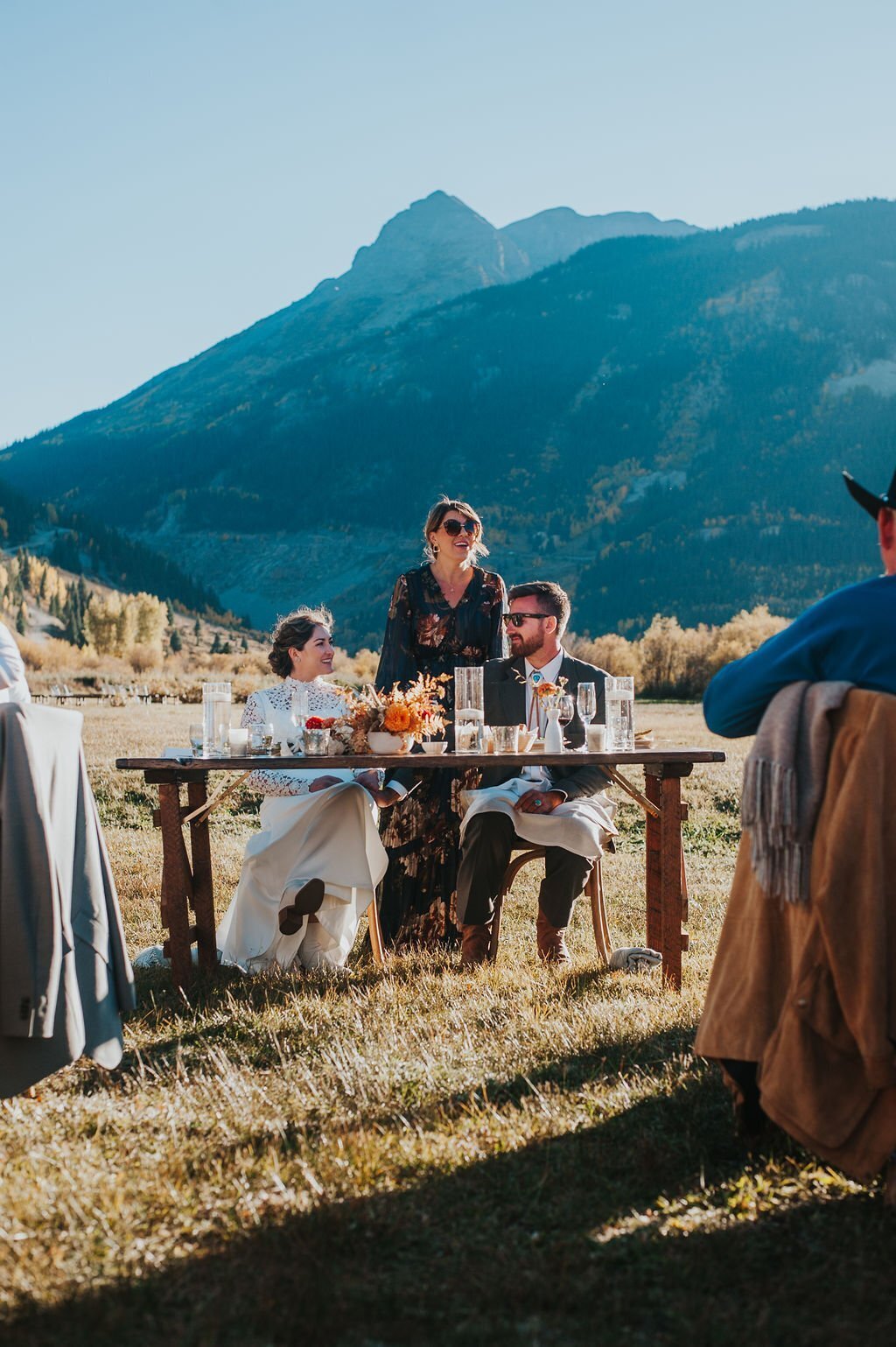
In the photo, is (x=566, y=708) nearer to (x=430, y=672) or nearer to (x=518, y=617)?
(x=518, y=617)

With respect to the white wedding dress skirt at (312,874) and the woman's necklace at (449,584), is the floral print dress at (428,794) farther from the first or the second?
the white wedding dress skirt at (312,874)

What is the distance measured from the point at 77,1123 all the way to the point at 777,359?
132625 mm

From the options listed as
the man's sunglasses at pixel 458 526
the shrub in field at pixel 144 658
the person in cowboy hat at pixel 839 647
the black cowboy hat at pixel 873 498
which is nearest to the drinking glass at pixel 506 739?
the man's sunglasses at pixel 458 526

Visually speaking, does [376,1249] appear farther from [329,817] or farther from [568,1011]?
[329,817]

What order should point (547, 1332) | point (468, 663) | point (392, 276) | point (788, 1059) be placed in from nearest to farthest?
point (547, 1332), point (788, 1059), point (468, 663), point (392, 276)

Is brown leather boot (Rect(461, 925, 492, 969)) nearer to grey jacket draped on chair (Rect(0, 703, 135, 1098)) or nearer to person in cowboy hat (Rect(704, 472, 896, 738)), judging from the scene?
grey jacket draped on chair (Rect(0, 703, 135, 1098))

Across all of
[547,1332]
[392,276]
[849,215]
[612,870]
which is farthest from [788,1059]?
[392,276]

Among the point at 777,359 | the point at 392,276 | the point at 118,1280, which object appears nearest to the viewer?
the point at 118,1280

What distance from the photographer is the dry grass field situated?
2.07 meters

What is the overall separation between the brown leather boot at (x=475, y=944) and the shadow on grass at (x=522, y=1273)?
196 centimetres

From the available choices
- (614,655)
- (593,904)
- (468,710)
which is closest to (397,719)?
(468,710)

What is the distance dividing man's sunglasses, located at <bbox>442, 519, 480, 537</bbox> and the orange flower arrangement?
3.13 ft

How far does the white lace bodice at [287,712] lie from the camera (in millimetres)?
4738

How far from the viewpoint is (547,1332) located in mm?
2025
